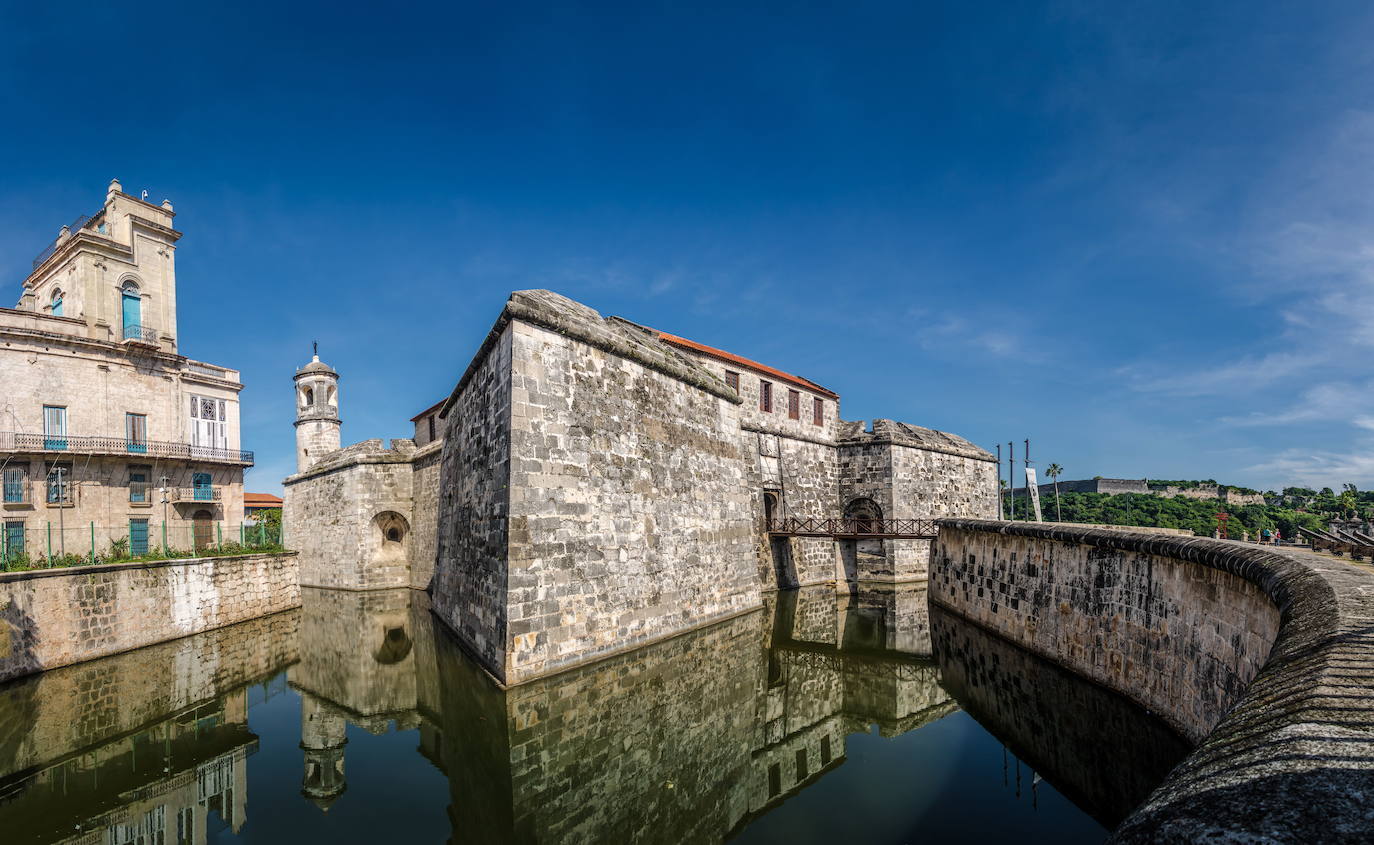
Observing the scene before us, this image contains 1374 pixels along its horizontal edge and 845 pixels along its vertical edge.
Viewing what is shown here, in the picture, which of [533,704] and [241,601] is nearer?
[533,704]

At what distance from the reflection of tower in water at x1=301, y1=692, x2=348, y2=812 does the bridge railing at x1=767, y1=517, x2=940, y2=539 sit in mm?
13472

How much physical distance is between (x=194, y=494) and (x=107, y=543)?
217 inches

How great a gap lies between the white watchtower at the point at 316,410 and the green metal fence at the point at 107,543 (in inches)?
197

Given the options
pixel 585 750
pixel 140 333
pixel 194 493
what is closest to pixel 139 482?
pixel 194 493

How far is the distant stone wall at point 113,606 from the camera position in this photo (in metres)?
10.7

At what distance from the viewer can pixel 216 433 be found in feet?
77.6

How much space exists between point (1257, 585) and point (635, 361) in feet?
31.5

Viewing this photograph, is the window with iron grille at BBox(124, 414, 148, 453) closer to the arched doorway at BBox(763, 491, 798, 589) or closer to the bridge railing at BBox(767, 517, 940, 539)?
the arched doorway at BBox(763, 491, 798, 589)

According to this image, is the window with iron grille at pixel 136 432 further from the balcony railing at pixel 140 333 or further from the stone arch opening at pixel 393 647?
the stone arch opening at pixel 393 647

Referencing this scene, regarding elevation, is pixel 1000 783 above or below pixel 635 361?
below

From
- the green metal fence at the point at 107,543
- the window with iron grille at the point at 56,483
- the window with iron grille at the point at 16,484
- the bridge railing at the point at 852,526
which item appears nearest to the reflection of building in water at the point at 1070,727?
the bridge railing at the point at 852,526

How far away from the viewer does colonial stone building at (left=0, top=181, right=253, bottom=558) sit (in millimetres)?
18250

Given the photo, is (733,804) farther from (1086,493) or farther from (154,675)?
(1086,493)

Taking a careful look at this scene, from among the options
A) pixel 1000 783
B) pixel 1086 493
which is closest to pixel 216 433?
pixel 1000 783
